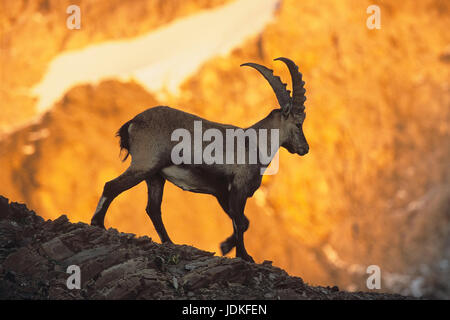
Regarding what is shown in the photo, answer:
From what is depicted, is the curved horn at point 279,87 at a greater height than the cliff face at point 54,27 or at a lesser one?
lesser

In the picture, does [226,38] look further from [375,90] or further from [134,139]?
[134,139]

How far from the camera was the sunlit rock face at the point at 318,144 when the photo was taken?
34.3 m

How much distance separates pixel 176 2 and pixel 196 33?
286cm

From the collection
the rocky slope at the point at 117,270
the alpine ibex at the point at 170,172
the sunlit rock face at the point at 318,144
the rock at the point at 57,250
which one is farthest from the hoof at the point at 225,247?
the sunlit rock face at the point at 318,144

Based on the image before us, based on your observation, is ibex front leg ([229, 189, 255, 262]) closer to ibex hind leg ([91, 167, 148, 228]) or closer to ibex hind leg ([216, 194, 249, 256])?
ibex hind leg ([216, 194, 249, 256])

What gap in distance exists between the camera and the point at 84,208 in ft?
110

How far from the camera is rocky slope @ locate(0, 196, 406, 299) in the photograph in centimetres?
934

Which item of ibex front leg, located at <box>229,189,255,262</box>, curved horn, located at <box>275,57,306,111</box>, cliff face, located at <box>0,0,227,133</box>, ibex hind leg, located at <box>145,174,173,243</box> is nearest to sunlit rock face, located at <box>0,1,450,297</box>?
cliff face, located at <box>0,0,227,133</box>

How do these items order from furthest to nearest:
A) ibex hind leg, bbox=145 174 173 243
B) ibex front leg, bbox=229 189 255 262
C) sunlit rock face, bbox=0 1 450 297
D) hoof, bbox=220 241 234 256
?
sunlit rock face, bbox=0 1 450 297 < hoof, bbox=220 241 234 256 < ibex hind leg, bbox=145 174 173 243 < ibex front leg, bbox=229 189 255 262

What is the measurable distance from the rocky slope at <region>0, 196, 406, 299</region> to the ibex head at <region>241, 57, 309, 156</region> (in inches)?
93.1

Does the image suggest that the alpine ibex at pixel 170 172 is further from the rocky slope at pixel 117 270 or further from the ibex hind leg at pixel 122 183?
the rocky slope at pixel 117 270

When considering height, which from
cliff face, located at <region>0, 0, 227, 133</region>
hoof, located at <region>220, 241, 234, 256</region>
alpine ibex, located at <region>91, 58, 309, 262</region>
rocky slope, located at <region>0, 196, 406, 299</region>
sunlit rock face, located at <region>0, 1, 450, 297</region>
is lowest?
rocky slope, located at <region>0, 196, 406, 299</region>

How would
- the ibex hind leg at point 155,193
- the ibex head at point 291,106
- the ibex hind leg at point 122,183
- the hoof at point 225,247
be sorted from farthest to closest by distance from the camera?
the ibex head at point 291,106 → the hoof at point 225,247 → the ibex hind leg at point 155,193 → the ibex hind leg at point 122,183
